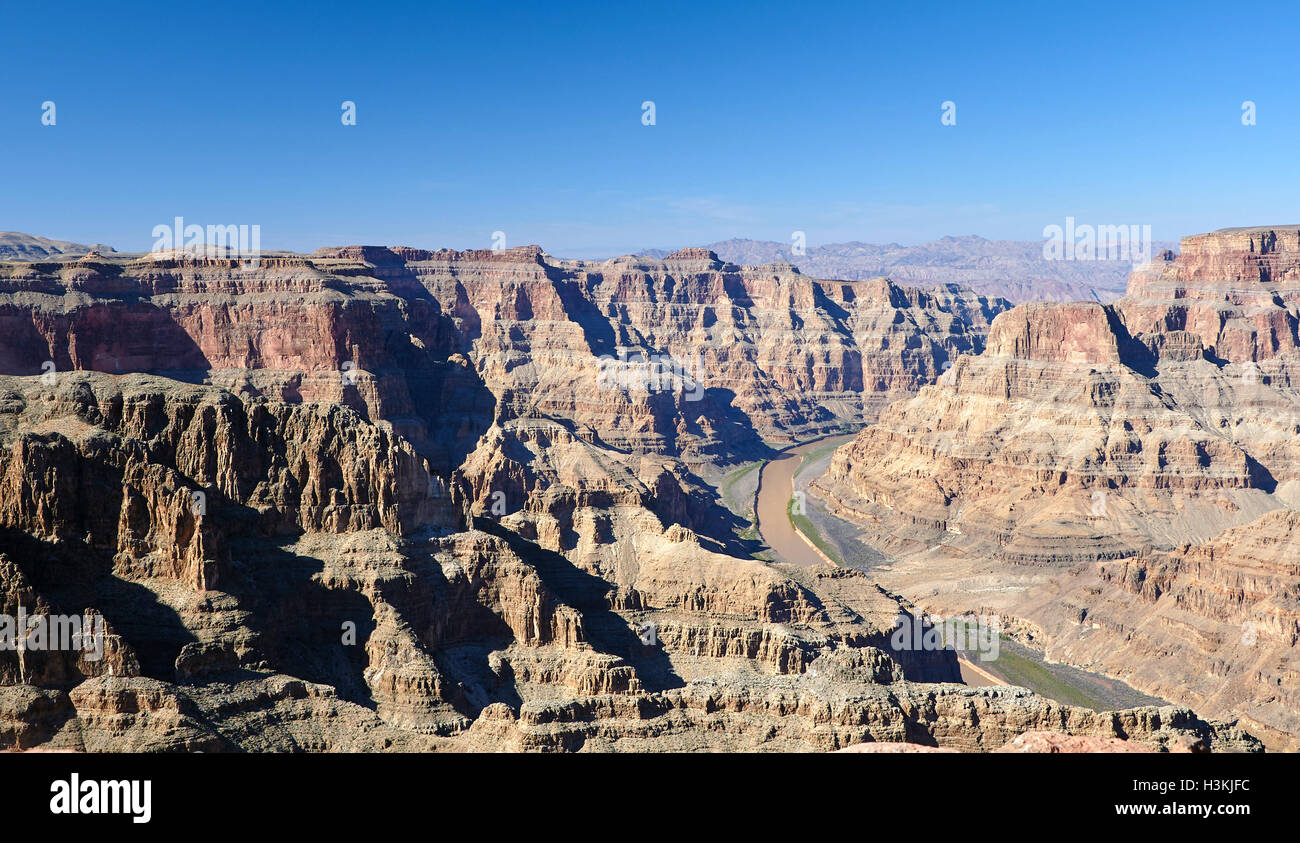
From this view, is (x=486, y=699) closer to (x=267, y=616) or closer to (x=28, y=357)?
(x=267, y=616)

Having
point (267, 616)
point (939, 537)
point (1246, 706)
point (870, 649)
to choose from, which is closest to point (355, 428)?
point (267, 616)

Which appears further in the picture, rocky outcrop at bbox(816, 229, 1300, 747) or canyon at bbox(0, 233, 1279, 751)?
rocky outcrop at bbox(816, 229, 1300, 747)

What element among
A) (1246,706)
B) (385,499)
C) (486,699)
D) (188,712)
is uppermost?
(385,499)

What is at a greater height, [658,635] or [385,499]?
[385,499]

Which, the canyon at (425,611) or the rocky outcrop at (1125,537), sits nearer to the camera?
the canyon at (425,611)

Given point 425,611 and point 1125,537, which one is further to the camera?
point 1125,537

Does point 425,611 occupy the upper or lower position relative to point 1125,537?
upper

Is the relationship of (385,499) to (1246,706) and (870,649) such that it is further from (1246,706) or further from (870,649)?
(1246,706)

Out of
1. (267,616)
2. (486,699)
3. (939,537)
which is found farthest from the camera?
(939,537)

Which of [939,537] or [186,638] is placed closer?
[186,638]
